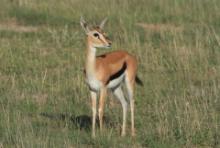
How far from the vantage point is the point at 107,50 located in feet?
47.5

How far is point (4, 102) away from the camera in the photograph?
10.6 m

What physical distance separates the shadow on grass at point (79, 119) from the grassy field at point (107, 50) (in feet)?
0.04

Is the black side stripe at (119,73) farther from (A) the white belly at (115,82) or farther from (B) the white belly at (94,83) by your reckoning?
(B) the white belly at (94,83)

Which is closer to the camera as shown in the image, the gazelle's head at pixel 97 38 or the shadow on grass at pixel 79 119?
the gazelle's head at pixel 97 38

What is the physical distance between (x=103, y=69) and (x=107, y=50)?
5347 mm

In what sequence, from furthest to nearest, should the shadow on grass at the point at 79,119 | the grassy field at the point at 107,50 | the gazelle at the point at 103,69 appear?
the shadow on grass at the point at 79,119
the gazelle at the point at 103,69
the grassy field at the point at 107,50

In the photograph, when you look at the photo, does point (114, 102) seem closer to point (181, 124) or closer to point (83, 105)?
point (83, 105)

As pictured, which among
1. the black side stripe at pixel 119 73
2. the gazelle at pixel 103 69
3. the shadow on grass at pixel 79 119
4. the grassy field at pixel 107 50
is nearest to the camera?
the grassy field at pixel 107 50

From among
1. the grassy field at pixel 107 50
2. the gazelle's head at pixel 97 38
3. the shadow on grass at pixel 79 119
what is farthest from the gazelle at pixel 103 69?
the grassy field at pixel 107 50

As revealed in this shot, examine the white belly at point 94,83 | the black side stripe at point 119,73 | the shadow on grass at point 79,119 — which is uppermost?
the black side stripe at point 119,73

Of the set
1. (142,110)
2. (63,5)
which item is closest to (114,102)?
(142,110)

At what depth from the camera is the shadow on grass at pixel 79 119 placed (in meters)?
9.49

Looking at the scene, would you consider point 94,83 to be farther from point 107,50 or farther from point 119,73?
point 107,50

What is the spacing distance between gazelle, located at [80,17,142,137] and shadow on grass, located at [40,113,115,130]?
0.85 ft
